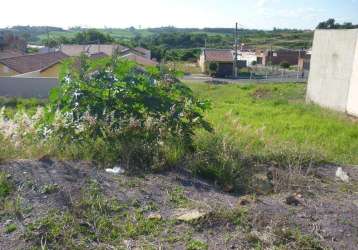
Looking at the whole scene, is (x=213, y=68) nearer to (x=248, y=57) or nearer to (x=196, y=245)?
(x=248, y=57)

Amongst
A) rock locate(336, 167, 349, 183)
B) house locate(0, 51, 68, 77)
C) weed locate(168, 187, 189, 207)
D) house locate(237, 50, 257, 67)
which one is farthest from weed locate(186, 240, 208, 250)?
house locate(237, 50, 257, 67)

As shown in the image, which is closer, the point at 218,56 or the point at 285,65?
the point at 218,56

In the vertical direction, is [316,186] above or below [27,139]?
below

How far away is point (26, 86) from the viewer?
23094 millimetres

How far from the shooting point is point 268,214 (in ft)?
9.78

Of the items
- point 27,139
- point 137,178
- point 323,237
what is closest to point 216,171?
point 137,178

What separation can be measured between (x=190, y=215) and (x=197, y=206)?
17 centimetres

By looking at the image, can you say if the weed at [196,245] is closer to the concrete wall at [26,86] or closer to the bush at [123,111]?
the bush at [123,111]

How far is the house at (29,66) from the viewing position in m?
28.3

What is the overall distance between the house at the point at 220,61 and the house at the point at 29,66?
59.2ft

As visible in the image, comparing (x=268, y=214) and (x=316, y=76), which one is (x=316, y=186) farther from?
(x=316, y=76)

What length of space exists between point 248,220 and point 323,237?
0.52 meters

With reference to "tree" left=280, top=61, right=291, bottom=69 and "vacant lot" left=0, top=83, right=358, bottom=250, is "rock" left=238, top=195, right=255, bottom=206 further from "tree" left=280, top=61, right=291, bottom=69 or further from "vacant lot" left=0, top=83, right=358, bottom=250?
"tree" left=280, top=61, right=291, bottom=69

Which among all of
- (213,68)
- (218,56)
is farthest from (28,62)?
(218,56)
